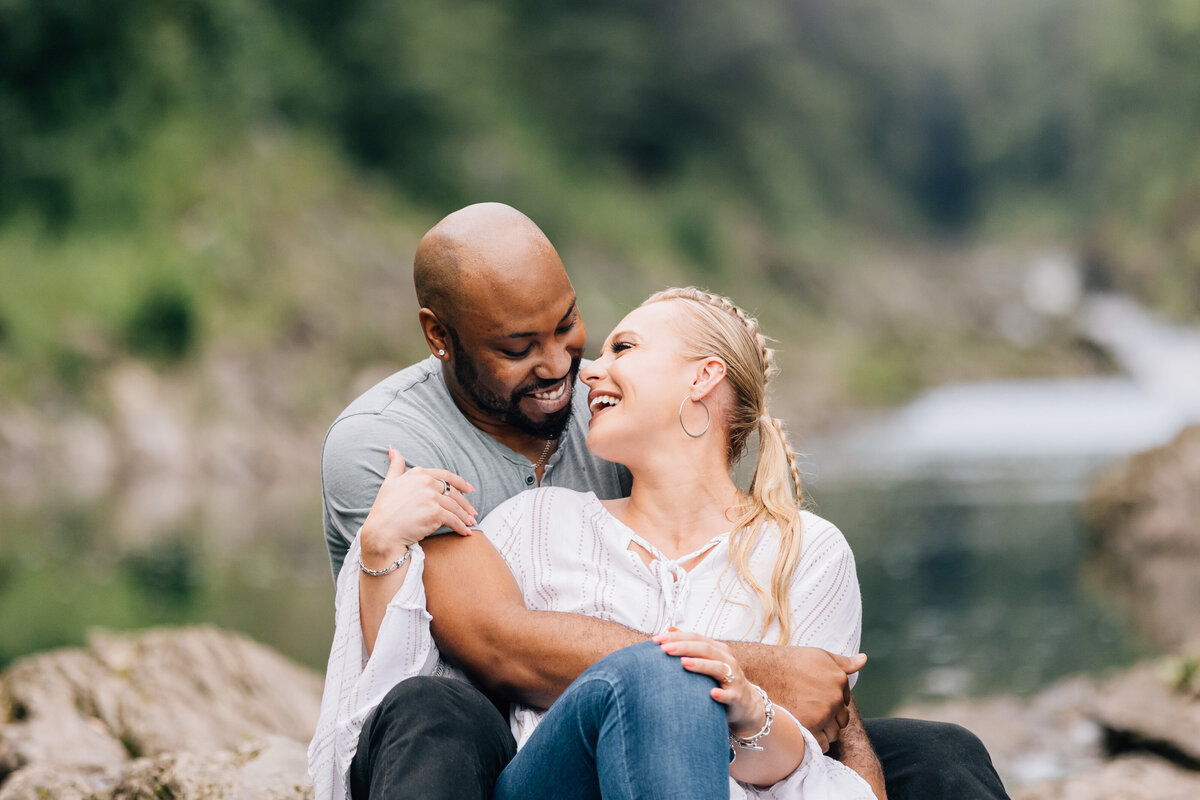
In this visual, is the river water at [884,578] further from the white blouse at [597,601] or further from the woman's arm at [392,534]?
the woman's arm at [392,534]

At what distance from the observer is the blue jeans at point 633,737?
2.28 m

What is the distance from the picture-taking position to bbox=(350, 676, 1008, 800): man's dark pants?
Answer: 239 centimetres

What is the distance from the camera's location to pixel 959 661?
28.7 ft

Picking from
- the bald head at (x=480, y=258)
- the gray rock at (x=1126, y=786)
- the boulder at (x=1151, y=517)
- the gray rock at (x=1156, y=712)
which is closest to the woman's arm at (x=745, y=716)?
the bald head at (x=480, y=258)

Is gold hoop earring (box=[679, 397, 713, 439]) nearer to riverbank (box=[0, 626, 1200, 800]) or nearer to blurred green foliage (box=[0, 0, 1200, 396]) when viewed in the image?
riverbank (box=[0, 626, 1200, 800])

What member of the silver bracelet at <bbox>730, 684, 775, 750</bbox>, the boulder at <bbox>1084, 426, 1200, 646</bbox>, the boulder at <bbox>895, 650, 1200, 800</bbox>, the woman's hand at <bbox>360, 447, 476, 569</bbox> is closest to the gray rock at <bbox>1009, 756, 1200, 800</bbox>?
the boulder at <bbox>895, 650, 1200, 800</bbox>

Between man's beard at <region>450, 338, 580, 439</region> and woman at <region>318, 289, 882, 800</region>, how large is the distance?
0.13m

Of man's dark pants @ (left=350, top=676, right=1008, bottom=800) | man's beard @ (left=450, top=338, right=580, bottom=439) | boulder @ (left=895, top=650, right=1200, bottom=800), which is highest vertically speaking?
boulder @ (left=895, top=650, right=1200, bottom=800)

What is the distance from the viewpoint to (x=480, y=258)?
125 inches

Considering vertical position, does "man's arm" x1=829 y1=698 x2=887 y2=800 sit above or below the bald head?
below

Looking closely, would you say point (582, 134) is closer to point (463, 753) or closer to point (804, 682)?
point (804, 682)

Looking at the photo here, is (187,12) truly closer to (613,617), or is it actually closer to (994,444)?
(994,444)

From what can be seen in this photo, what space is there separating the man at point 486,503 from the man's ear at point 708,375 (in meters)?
0.35

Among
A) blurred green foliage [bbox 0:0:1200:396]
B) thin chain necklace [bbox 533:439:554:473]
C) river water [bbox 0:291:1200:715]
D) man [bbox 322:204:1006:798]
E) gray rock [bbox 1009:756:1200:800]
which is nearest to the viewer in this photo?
man [bbox 322:204:1006:798]
